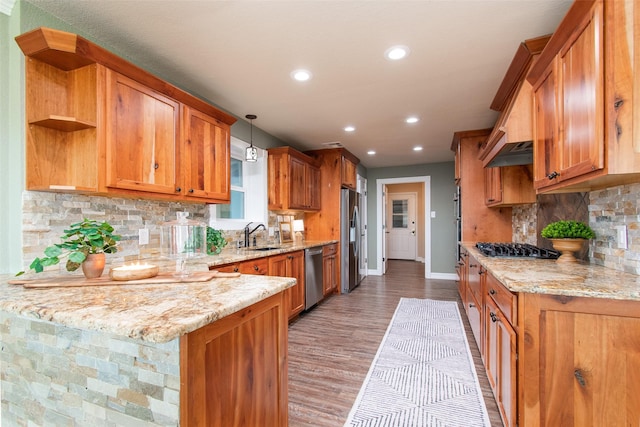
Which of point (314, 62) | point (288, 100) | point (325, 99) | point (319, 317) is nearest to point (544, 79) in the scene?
point (314, 62)

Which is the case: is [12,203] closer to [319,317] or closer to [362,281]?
[319,317]

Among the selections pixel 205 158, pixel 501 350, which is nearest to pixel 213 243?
pixel 205 158

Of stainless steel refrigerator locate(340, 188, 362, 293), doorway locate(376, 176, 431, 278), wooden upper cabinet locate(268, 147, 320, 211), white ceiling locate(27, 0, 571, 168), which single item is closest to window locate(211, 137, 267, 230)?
wooden upper cabinet locate(268, 147, 320, 211)

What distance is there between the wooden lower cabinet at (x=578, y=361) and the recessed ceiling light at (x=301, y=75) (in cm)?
219

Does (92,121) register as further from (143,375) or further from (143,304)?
(143,375)

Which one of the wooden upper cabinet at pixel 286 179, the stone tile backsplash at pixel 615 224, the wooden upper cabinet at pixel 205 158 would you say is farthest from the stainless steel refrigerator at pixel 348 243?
the stone tile backsplash at pixel 615 224

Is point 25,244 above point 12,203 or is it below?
below

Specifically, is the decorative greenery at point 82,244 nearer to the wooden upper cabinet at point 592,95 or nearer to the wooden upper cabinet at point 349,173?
the wooden upper cabinet at point 592,95

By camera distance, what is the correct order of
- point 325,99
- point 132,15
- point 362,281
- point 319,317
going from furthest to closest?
point 362,281 → point 319,317 → point 325,99 → point 132,15

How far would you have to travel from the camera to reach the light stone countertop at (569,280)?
4.18 feet

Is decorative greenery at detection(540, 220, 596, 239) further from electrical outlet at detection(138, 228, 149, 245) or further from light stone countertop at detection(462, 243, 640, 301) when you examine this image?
electrical outlet at detection(138, 228, 149, 245)

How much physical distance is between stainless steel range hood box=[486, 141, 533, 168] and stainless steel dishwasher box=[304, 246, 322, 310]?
2284 mm

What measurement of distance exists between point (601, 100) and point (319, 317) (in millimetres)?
3247

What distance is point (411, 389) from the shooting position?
2104mm
